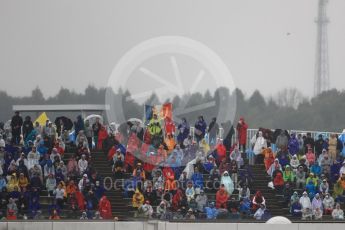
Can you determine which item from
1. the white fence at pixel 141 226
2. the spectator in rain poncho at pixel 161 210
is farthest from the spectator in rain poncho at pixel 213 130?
the white fence at pixel 141 226

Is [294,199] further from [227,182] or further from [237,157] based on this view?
[237,157]

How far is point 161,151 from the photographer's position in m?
50.4

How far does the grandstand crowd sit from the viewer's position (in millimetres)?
46594

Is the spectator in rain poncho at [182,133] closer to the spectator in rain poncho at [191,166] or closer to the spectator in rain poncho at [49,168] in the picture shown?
the spectator in rain poncho at [191,166]

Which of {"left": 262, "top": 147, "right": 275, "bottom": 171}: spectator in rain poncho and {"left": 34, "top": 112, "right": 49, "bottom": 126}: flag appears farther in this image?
{"left": 34, "top": 112, "right": 49, "bottom": 126}: flag

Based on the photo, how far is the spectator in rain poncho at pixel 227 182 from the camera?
4894cm

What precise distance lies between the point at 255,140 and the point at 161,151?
17.8 feet

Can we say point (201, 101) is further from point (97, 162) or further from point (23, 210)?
point (23, 210)

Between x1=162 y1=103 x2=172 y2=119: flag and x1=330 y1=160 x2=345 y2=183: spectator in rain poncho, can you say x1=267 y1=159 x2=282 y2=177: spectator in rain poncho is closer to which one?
x1=330 y1=160 x2=345 y2=183: spectator in rain poncho

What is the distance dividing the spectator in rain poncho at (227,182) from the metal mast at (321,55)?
134 ft

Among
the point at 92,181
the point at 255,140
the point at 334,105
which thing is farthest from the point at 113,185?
the point at 334,105

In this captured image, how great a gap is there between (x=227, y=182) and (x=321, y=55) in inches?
1719

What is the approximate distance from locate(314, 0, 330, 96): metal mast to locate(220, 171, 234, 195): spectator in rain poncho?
4096 cm

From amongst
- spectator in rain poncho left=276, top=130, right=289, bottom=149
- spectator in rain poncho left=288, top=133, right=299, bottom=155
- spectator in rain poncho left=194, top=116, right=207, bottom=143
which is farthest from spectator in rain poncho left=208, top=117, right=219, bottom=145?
spectator in rain poncho left=288, top=133, right=299, bottom=155
